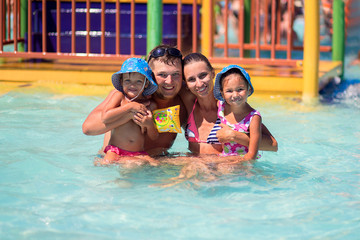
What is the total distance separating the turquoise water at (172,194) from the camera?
9.62 feet

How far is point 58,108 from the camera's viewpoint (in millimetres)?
6293

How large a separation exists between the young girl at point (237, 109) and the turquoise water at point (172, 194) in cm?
18

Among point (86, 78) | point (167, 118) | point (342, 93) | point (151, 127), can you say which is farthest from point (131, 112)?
point (342, 93)

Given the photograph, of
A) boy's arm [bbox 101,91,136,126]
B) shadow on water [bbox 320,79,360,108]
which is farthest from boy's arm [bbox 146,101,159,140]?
shadow on water [bbox 320,79,360,108]

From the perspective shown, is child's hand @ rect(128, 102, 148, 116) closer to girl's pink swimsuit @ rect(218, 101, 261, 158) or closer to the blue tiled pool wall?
girl's pink swimsuit @ rect(218, 101, 261, 158)

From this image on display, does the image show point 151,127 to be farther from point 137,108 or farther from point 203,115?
point 203,115

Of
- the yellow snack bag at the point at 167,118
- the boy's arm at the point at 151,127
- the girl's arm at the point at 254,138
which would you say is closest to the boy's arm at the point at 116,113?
the boy's arm at the point at 151,127

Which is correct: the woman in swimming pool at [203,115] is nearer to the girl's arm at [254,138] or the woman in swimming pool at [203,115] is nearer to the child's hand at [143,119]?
the girl's arm at [254,138]

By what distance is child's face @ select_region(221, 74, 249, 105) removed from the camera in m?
3.84

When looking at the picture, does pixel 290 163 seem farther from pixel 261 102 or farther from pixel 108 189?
pixel 261 102

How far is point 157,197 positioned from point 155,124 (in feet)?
2.55

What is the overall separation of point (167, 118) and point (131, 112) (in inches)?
11.5

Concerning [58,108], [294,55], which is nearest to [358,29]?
[294,55]

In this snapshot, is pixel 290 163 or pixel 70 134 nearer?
pixel 290 163
